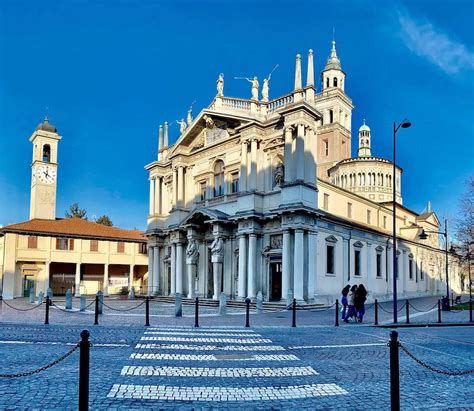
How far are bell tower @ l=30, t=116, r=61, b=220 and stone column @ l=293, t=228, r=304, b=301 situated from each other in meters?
31.3

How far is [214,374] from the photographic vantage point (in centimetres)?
878

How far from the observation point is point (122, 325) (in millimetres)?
17156

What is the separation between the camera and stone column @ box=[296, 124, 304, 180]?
28844 mm

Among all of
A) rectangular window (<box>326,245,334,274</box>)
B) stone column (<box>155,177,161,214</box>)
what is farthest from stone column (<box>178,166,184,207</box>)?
rectangular window (<box>326,245,334,274</box>)

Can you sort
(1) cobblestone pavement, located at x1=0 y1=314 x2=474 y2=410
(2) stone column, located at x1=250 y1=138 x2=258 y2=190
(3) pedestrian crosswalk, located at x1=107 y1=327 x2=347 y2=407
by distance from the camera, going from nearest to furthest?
(1) cobblestone pavement, located at x1=0 y1=314 x2=474 y2=410
(3) pedestrian crosswalk, located at x1=107 y1=327 x2=347 y2=407
(2) stone column, located at x1=250 y1=138 x2=258 y2=190

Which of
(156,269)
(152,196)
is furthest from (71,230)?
(156,269)

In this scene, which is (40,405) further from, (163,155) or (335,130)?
(335,130)

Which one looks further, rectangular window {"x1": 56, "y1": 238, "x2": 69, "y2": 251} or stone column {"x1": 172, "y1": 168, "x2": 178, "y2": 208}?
rectangular window {"x1": 56, "y1": 238, "x2": 69, "y2": 251}

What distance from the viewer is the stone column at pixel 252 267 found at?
30.7 meters

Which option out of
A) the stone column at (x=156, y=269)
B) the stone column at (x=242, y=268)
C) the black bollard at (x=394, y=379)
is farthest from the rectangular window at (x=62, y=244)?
the black bollard at (x=394, y=379)

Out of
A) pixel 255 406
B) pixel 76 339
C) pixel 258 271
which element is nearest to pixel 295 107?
pixel 258 271

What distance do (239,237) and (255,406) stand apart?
83.0 ft

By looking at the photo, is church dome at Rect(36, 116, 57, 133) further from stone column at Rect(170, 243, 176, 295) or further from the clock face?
stone column at Rect(170, 243, 176, 295)

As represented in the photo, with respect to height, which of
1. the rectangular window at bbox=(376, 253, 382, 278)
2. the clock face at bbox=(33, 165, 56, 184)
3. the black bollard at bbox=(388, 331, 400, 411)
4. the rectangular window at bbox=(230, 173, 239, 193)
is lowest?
the black bollard at bbox=(388, 331, 400, 411)
